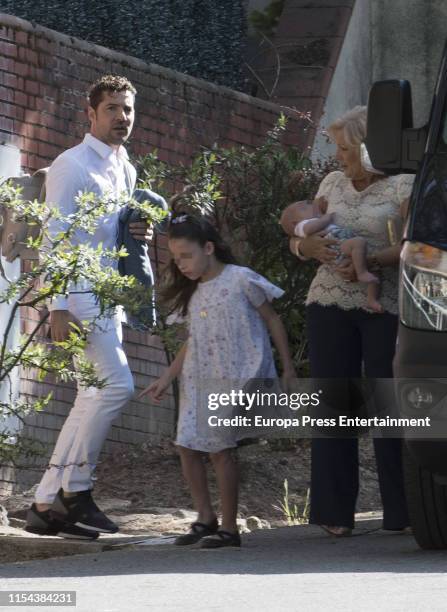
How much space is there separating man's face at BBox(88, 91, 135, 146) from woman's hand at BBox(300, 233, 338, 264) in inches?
43.5

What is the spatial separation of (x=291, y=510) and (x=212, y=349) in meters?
2.44

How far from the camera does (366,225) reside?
812 cm

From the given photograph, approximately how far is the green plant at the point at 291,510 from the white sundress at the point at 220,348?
6.26 feet

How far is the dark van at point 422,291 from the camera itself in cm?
673

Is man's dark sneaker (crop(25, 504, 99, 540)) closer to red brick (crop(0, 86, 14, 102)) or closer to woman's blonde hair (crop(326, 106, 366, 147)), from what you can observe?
woman's blonde hair (crop(326, 106, 366, 147))

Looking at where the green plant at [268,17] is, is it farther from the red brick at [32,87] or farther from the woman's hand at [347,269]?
the woman's hand at [347,269]

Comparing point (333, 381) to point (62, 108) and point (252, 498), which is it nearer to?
point (252, 498)

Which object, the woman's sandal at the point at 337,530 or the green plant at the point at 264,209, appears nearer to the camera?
the woman's sandal at the point at 337,530

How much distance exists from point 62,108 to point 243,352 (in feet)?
11.3

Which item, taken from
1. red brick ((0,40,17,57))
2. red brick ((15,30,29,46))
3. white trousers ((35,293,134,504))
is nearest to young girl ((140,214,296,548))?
white trousers ((35,293,134,504))

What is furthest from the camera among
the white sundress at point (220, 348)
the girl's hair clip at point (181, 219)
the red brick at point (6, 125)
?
the red brick at point (6, 125)

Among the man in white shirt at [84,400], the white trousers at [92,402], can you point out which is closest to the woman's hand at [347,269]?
the man in white shirt at [84,400]

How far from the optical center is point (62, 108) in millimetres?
10883

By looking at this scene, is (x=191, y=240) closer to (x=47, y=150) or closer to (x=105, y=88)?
(x=105, y=88)
